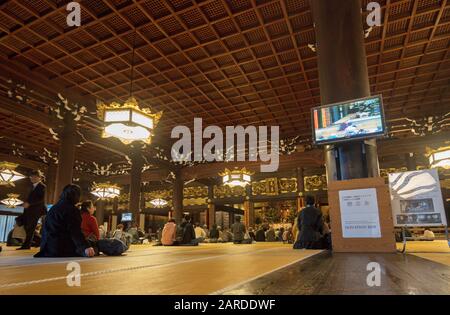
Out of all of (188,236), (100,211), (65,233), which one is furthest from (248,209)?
(65,233)

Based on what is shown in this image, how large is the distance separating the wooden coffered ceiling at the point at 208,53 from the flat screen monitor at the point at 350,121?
3401mm

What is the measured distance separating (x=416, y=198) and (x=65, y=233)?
3595 mm

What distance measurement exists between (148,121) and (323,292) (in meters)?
6.39

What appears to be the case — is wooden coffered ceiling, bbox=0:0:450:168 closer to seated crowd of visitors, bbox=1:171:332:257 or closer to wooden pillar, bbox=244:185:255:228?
seated crowd of visitors, bbox=1:171:332:257

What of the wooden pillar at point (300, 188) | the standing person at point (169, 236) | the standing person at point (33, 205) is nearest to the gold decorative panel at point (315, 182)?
the wooden pillar at point (300, 188)

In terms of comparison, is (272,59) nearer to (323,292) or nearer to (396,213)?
(396,213)

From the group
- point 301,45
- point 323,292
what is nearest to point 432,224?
point 323,292

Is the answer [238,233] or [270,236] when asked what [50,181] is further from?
[270,236]

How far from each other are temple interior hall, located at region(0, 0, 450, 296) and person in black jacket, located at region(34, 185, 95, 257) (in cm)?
2

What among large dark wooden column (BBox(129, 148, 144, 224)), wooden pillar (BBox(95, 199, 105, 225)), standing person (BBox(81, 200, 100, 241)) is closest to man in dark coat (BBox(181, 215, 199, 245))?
standing person (BBox(81, 200, 100, 241))

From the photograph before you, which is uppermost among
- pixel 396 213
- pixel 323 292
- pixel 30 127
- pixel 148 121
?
pixel 30 127

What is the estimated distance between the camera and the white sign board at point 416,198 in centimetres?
289

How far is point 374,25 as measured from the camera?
6.27m

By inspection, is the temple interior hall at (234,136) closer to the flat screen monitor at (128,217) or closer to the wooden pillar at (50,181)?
the flat screen monitor at (128,217)
